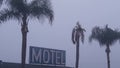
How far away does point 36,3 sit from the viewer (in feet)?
106

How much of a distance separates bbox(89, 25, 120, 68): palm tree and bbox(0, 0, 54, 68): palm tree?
2030cm

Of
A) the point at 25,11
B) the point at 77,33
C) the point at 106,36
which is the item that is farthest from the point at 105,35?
the point at 25,11

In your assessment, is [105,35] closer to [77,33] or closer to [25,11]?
[77,33]

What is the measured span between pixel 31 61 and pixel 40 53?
5.34 feet

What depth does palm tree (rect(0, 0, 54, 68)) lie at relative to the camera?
31.4 metres

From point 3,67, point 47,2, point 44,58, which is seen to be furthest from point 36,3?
point 44,58

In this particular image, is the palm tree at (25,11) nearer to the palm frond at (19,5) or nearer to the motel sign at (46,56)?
the palm frond at (19,5)

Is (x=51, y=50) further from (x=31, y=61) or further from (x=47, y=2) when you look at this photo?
(x=47, y=2)

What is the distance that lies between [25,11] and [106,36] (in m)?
21.7

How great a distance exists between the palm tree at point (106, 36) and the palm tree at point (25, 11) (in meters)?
20.3

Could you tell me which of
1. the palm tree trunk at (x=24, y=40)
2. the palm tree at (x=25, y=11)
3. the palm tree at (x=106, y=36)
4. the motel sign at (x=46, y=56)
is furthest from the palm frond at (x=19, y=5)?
the palm tree at (x=106, y=36)

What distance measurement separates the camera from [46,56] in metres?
47.0

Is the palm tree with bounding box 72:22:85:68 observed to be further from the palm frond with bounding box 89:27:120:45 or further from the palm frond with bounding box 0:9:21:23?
the palm frond with bounding box 0:9:21:23

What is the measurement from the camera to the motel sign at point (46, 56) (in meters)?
44.8
